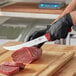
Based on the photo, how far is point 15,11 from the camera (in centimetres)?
352

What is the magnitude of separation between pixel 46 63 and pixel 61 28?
0.83ft

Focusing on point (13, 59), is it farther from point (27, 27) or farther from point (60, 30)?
point (27, 27)

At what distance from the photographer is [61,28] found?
5.88 ft

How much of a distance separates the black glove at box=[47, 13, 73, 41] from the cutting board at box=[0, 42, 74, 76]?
0.18m

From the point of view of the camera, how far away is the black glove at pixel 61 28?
179 cm

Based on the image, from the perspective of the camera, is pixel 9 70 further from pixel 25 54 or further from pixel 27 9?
pixel 27 9

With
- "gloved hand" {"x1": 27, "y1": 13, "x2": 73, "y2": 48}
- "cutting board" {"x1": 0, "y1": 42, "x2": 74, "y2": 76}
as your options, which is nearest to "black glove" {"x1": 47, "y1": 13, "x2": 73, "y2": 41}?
"gloved hand" {"x1": 27, "y1": 13, "x2": 73, "y2": 48}

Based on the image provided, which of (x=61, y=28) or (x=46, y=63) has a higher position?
(x=61, y=28)

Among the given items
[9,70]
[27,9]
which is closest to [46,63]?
[9,70]

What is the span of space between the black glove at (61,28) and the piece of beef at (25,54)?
0.20 meters

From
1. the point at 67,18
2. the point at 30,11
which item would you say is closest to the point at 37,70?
the point at 67,18

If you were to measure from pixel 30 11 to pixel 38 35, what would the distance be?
1.53 meters

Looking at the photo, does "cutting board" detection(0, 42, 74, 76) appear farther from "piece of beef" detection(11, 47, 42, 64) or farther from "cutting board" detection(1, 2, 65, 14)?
"cutting board" detection(1, 2, 65, 14)

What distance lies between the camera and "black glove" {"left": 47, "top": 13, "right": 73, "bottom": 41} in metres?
1.79
